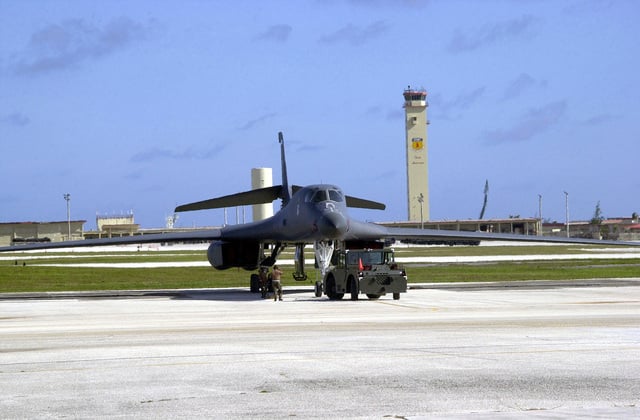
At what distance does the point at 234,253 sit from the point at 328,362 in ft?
89.1

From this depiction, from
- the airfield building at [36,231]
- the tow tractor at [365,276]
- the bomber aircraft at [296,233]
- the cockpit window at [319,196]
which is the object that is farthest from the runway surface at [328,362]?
the airfield building at [36,231]

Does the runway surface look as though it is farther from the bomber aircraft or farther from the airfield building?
the airfield building

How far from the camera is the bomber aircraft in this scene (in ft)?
119

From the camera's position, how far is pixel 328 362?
1535cm

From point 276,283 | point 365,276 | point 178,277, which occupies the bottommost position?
point 178,277

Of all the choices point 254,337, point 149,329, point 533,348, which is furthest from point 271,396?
point 149,329

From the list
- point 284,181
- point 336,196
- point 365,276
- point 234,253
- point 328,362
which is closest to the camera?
point 328,362

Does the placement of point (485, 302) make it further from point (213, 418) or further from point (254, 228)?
point (213, 418)

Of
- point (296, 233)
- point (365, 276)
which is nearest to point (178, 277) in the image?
point (296, 233)

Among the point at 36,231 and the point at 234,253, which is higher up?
the point at 36,231

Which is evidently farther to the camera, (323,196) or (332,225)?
(323,196)

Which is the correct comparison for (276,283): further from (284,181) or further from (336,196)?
(284,181)

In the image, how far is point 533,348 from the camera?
16922mm

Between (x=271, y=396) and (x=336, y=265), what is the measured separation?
23.7 meters
